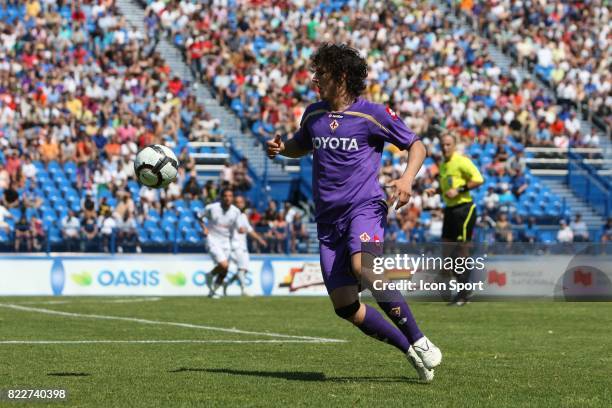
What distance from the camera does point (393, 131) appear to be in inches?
357

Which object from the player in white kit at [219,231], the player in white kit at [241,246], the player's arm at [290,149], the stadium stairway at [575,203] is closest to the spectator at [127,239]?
the player in white kit at [241,246]

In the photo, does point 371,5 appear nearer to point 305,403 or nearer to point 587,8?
point 587,8

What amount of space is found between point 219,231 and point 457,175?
23.2 ft

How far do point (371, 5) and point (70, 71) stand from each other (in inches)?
471

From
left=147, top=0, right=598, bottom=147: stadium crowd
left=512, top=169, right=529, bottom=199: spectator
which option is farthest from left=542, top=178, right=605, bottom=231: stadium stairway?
left=147, top=0, right=598, bottom=147: stadium crowd

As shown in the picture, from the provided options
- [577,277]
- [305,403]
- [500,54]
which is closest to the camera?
[305,403]

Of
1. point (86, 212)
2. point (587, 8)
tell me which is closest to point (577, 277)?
point (86, 212)

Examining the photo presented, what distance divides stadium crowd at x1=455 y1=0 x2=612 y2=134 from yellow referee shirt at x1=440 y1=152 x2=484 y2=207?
70.5ft

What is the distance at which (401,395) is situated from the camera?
8.09 m

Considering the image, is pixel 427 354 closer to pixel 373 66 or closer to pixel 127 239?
pixel 127 239

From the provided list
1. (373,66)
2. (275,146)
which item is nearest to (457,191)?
(275,146)

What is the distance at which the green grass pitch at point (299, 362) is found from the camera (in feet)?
26.3

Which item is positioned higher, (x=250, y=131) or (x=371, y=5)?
(x=371, y=5)

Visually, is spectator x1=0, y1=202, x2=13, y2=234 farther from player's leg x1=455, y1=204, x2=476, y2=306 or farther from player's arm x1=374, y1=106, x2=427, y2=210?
player's arm x1=374, y1=106, x2=427, y2=210
